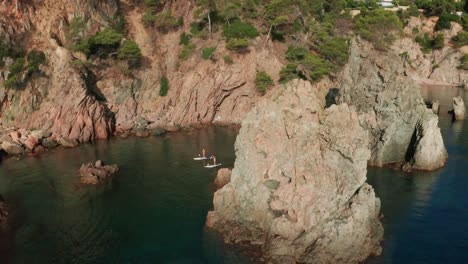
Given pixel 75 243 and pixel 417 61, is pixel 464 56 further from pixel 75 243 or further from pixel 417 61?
pixel 75 243

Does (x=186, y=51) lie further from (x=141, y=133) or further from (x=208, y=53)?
(x=141, y=133)

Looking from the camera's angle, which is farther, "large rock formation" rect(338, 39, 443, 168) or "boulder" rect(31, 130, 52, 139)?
"boulder" rect(31, 130, 52, 139)

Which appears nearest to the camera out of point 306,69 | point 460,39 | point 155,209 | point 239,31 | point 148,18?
point 155,209

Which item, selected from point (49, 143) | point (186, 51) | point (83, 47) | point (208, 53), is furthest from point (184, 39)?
point (49, 143)

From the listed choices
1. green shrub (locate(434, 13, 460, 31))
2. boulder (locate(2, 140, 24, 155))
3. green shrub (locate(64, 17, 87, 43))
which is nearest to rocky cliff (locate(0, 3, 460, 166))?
green shrub (locate(64, 17, 87, 43))

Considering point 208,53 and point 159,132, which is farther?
point 208,53

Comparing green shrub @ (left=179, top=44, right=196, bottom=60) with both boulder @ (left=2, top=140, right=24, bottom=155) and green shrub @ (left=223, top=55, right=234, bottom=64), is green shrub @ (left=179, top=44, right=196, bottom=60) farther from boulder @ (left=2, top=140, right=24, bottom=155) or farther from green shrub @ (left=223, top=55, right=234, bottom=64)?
boulder @ (left=2, top=140, right=24, bottom=155)
